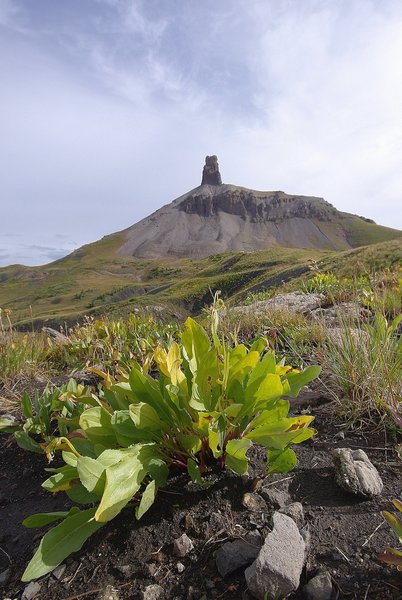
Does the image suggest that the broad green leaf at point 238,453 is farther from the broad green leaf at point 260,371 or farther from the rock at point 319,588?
the rock at point 319,588

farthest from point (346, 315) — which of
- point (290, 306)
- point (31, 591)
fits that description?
point (290, 306)

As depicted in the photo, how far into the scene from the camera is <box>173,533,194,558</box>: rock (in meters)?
1.45

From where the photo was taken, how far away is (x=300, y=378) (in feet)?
6.46

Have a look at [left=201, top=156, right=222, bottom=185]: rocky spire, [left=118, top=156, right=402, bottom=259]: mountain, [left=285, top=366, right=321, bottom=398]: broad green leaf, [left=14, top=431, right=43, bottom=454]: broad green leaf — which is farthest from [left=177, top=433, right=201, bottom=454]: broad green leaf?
[left=201, top=156, right=222, bottom=185]: rocky spire

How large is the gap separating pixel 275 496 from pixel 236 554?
0.38m

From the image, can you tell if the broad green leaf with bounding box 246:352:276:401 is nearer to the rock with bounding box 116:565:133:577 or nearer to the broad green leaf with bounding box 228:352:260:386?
the broad green leaf with bounding box 228:352:260:386

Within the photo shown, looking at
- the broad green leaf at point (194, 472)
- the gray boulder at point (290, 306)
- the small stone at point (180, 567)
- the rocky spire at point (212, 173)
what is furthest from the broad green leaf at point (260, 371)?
the rocky spire at point (212, 173)

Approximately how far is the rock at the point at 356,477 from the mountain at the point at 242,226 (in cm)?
12271

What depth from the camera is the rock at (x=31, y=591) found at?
4.48ft

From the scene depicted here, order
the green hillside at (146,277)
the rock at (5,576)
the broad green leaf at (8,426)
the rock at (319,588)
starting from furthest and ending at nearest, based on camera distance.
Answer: the green hillside at (146,277) < the broad green leaf at (8,426) < the rock at (5,576) < the rock at (319,588)

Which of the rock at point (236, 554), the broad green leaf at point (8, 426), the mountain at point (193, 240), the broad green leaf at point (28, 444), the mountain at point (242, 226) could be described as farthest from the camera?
the mountain at point (242, 226)

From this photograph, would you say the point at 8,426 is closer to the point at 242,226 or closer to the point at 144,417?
the point at 144,417

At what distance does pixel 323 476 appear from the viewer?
73.3 inches

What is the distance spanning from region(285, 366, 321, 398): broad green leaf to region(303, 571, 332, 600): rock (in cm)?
81
